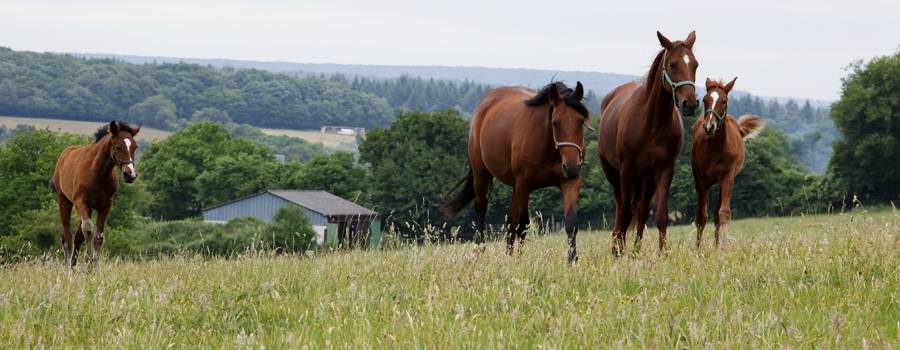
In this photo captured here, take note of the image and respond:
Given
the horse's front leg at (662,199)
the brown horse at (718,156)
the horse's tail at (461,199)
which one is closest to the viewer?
the horse's front leg at (662,199)

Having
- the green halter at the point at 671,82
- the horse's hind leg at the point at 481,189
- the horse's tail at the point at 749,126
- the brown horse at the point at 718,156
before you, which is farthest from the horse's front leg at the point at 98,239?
the horse's tail at the point at 749,126

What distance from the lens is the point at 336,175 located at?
97.9m

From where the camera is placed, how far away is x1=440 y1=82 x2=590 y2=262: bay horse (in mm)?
11102

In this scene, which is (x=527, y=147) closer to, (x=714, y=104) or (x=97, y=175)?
(x=714, y=104)

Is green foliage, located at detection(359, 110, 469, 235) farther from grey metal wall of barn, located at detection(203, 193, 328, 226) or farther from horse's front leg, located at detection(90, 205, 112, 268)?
horse's front leg, located at detection(90, 205, 112, 268)

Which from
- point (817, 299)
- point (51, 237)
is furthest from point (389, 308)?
point (51, 237)

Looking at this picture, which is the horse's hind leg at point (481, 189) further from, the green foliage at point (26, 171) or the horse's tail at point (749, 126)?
the green foliage at point (26, 171)

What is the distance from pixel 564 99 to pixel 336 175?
87204mm

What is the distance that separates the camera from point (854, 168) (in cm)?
8119

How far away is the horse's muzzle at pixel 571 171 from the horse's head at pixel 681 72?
46.3 inches

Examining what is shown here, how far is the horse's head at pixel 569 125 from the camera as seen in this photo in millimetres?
10961

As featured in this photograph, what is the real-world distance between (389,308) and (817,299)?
9.47ft

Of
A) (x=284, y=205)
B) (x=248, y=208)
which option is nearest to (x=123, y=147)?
(x=284, y=205)

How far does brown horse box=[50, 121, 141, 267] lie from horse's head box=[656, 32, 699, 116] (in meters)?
7.19
